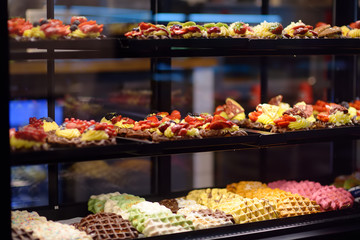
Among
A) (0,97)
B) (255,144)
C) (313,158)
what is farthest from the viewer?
(313,158)

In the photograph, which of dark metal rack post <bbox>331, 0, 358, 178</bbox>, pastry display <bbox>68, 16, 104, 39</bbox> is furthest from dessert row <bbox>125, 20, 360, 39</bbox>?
dark metal rack post <bbox>331, 0, 358, 178</bbox>

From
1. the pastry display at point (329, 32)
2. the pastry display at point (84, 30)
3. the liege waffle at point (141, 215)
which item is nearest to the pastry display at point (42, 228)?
the liege waffle at point (141, 215)

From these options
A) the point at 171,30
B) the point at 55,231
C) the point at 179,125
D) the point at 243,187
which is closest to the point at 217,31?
the point at 171,30

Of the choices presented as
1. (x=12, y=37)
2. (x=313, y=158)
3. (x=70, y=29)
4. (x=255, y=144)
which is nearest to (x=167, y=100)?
(x=255, y=144)

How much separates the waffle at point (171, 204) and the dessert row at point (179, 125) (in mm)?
635

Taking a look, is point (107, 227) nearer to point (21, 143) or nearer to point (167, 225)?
point (167, 225)

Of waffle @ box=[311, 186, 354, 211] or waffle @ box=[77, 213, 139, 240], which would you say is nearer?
waffle @ box=[77, 213, 139, 240]

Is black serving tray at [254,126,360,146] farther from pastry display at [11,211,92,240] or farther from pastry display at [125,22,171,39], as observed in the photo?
pastry display at [11,211,92,240]

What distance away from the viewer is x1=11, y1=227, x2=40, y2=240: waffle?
317 centimetres

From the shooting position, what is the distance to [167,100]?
15.3 ft

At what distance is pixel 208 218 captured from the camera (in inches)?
152

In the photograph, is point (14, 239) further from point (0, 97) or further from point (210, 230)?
point (210, 230)

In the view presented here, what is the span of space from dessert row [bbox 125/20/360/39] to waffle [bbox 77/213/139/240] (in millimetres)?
1262

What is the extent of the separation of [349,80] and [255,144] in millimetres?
1971
